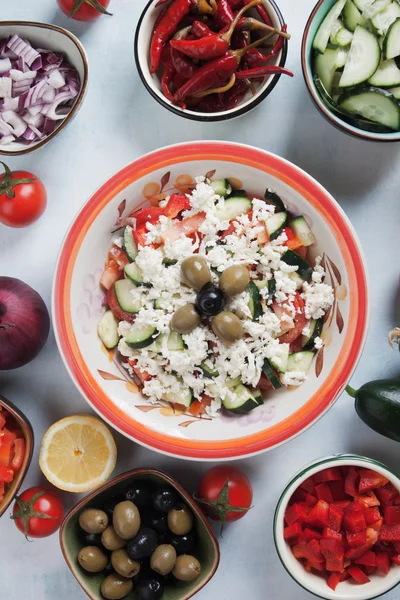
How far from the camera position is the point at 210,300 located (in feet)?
6.62

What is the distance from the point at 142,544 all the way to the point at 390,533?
0.91 m

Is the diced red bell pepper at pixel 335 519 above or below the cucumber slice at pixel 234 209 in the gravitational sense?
below

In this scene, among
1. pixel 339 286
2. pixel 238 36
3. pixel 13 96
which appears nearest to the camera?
pixel 339 286

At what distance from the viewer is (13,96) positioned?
2.46 metres

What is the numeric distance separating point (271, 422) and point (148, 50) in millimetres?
1402

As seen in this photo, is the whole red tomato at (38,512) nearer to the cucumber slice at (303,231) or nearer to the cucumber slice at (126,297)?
the cucumber slice at (126,297)

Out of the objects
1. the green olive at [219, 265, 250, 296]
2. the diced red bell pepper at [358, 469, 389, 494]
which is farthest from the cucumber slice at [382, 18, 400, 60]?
the diced red bell pepper at [358, 469, 389, 494]

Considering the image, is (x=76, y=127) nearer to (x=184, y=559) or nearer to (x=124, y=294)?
(x=124, y=294)

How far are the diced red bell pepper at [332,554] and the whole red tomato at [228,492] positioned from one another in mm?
308

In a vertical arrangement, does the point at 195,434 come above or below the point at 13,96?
below

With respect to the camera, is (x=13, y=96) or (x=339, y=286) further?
(x=13, y=96)

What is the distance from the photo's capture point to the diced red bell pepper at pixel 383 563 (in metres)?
2.30

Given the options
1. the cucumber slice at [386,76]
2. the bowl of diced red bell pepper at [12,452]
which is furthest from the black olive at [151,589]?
the cucumber slice at [386,76]

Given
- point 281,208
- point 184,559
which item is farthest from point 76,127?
point 184,559
